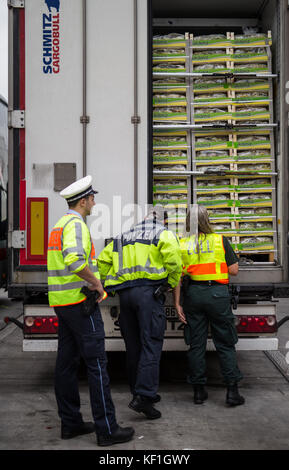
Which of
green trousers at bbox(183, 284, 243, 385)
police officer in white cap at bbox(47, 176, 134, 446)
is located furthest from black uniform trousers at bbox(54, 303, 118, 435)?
green trousers at bbox(183, 284, 243, 385)

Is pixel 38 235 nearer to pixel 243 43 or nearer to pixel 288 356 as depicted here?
pixel 243 43

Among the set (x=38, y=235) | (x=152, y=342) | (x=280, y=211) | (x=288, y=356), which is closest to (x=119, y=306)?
(x=152, y=342)

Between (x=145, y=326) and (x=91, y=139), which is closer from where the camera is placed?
(x=145, y=326)

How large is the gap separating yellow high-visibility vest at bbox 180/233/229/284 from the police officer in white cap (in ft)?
4.12

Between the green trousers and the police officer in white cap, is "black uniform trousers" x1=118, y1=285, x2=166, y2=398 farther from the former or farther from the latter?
the police officer in white cap

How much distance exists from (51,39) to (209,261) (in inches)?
95.8

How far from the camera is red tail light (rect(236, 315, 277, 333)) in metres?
5.61

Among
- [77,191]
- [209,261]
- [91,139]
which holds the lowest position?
[209,261]

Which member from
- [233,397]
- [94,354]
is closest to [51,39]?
[94,354]

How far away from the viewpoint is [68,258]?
4.12 metres

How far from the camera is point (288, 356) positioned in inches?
283

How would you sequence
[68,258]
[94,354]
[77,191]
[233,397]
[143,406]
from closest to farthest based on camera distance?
[68,258], [94,354], [77,191], [143,406], [233,397]

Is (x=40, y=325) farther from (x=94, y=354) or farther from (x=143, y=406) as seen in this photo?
(x=94, y=354)
